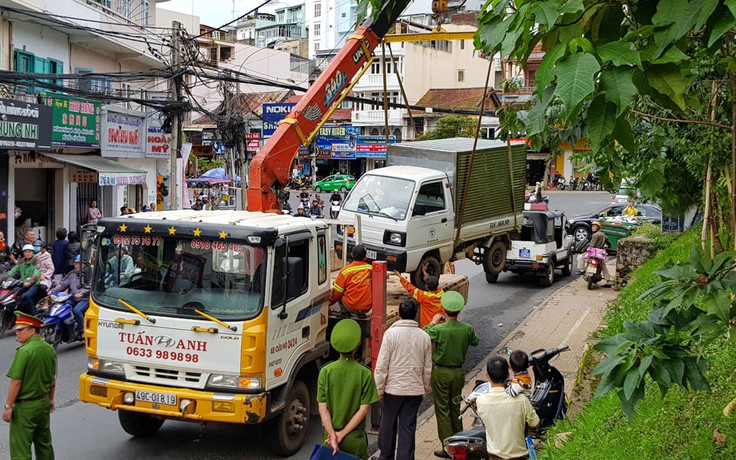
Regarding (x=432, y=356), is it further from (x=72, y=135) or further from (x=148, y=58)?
(x=148, y=58)

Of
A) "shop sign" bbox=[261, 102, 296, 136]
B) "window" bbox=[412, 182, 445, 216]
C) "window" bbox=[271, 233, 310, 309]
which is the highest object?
"shop sign" bbox=[261, 102, 296, 136]

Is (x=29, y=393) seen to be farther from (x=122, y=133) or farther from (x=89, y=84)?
(x=89, y=84)

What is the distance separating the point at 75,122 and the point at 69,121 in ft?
0.94

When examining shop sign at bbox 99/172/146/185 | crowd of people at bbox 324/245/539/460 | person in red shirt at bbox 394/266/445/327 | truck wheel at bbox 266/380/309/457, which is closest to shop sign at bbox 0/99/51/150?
shop sign at bbox 99/172/146/185

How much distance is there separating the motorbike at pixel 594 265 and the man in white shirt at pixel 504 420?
1339 centimetres

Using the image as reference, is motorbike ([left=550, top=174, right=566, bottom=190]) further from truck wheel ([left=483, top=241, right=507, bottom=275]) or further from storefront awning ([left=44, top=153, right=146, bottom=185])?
truck wheel ([left=483, top=241, right=507, bottom=275])

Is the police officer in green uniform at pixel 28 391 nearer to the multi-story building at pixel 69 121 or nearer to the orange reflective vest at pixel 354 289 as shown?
the orange reflective vest at pixel 354 289

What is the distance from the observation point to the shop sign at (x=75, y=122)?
1955cm

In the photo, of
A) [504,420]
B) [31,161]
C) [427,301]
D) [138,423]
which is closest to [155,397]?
[138,423]

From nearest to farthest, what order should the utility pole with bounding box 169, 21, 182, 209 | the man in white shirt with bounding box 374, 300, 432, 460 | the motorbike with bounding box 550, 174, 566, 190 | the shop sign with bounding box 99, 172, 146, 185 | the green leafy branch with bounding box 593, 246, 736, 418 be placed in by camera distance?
the green leafy branch with bounding box 593, 246, 736, 418, the man in white shirt with bounding box 374, 300, 432, 460, the utility pole with bounding box 169, 21, 182, 209, the shop sign with bounding box 99, 172, 146, 185, the motorbike with bounding box 550, 174, 566, 190

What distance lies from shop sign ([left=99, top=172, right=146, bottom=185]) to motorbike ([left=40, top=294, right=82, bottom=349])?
905cm

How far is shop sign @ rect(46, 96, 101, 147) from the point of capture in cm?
1955

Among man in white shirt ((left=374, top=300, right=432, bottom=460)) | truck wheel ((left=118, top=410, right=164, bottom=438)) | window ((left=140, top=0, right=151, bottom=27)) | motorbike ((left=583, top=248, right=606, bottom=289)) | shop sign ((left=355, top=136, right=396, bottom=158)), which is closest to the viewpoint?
man in white shirt ((left=374, top=300, right=432, bottom=460))

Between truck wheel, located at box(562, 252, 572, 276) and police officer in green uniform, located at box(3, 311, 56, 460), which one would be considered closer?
police officer in green uniform, located at box(3, 311, 56, 460)
